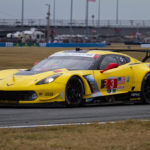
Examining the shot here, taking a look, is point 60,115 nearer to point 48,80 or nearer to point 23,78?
point 48,80

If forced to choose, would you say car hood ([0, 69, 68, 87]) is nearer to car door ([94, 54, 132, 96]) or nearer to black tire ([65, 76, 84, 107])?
black tire ([65, 76, 84, 107])

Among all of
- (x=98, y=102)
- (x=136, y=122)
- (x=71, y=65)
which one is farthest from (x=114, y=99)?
(x=136, y=122)

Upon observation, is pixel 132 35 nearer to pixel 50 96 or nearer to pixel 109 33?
pixel 109 33

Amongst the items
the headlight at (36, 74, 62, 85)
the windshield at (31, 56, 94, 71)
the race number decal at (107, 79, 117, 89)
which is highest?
the windshield at (31, 56, 94, 71)

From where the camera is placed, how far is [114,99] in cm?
1100

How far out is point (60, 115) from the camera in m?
8.43

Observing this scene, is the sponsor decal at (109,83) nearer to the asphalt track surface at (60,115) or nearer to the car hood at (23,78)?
the car hood at (23,78)

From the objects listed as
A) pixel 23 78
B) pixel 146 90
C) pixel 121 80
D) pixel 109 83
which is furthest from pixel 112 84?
pixel 23 78

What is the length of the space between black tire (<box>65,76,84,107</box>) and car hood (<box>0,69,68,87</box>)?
0.34m

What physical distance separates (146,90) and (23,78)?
10.4 ft

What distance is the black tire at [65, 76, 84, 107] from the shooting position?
32.2 ft

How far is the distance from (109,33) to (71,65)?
106 metres

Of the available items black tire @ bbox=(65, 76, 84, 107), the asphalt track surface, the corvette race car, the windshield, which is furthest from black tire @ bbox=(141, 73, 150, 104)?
black tire @ bbox=(65, 76, 84, 107)

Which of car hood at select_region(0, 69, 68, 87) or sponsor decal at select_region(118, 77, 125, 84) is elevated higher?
car hood at select_region(0, 69, 68, 87)
